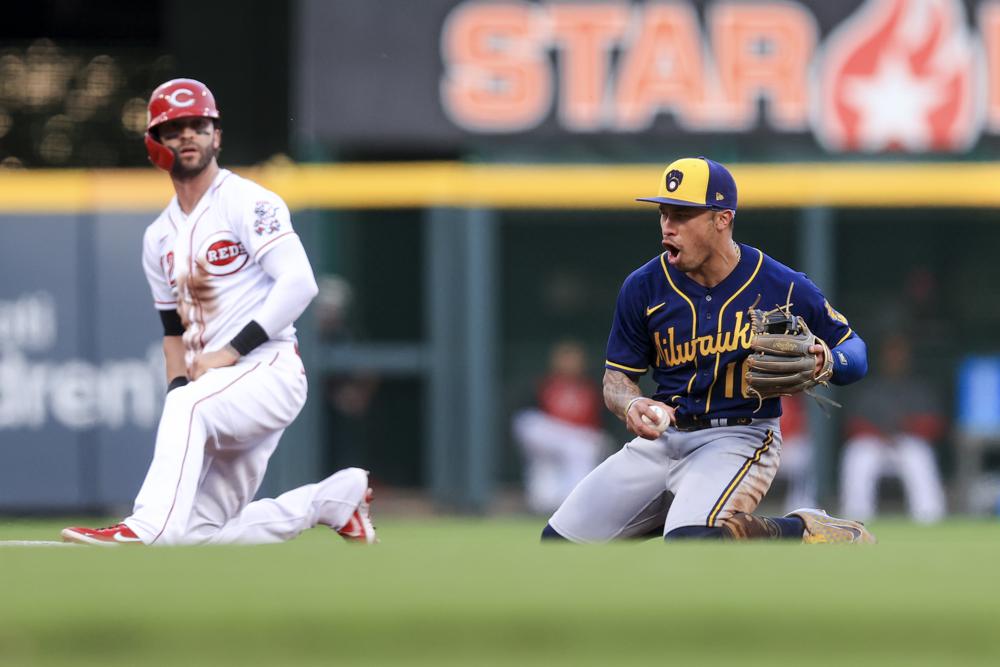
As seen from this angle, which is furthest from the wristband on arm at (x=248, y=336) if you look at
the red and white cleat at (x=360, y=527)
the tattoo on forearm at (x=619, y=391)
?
the tattoo on forearm at (x=619, y=391)

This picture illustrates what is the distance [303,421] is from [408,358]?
3.07 ft

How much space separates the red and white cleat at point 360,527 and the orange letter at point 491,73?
662 centimetres

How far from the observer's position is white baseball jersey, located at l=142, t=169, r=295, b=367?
19.5 feet

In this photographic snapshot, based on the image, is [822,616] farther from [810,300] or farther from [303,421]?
[303,421]

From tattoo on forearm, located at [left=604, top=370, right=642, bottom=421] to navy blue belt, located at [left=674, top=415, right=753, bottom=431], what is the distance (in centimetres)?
19

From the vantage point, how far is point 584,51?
12.5m

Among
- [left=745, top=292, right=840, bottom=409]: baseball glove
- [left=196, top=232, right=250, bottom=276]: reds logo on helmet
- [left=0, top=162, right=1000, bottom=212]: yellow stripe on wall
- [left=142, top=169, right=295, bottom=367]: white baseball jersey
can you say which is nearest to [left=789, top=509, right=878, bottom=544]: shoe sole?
[left=745, top=292, right=840, bottom=409]: baseball glove

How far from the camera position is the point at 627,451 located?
234 inches

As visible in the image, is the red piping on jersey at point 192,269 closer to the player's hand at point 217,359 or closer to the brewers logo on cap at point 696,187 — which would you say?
the player's hand at point 217,359

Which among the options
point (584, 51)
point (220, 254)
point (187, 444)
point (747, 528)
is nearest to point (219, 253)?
point (220, 254)

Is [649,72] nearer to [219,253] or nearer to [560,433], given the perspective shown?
[560,433]

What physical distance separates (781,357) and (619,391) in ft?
2.02

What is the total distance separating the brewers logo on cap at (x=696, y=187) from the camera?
18.6ft

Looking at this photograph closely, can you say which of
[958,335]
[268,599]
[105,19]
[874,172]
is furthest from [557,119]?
[268,599]
